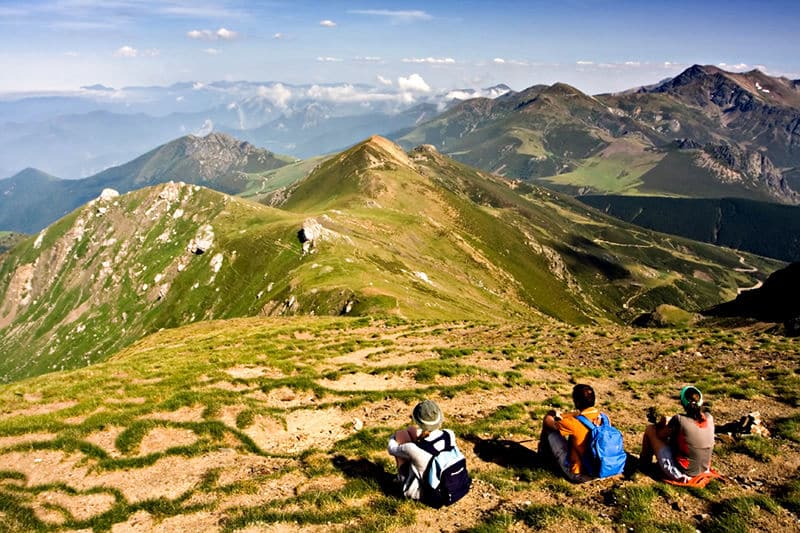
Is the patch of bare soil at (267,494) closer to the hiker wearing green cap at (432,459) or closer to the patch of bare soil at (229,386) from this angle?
the hiker wearing green cap at (432,459)

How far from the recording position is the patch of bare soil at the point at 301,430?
19556 mm

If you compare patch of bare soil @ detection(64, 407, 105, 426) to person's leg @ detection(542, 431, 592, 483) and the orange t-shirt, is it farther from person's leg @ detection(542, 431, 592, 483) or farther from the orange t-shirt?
the orange t-shirt

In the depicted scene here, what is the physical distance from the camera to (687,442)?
14.6 meters

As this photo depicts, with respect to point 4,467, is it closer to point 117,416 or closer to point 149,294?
point 117,416

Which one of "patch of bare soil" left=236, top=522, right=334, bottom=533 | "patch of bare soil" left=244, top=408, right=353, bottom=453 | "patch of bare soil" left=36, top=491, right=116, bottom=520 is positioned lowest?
"patch of bare soil" left=244, top=408, right=353, bottom=453

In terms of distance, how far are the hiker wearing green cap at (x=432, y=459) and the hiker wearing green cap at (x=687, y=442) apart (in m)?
7.45

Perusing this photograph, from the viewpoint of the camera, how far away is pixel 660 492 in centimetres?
1435

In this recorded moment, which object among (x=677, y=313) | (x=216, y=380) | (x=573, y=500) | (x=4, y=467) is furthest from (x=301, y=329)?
(x=677, y=313)

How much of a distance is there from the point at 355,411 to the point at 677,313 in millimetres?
194260

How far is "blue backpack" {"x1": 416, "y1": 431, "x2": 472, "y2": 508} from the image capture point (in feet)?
43.6

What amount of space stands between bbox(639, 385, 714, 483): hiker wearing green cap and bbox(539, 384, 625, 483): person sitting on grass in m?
1.59

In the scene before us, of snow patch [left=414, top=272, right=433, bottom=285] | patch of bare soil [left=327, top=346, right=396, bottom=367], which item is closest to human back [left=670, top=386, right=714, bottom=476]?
patch of bare soil [left=327, top=346, right=396, bottom=367]

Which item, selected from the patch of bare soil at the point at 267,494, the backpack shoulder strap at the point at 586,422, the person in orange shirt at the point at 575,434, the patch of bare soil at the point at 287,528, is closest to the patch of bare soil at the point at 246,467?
the patch of bare soil at the point at 267,494

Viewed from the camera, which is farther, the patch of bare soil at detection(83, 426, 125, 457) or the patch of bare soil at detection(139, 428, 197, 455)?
the patch of bare soil at detection(139, 428, 197, 455)
